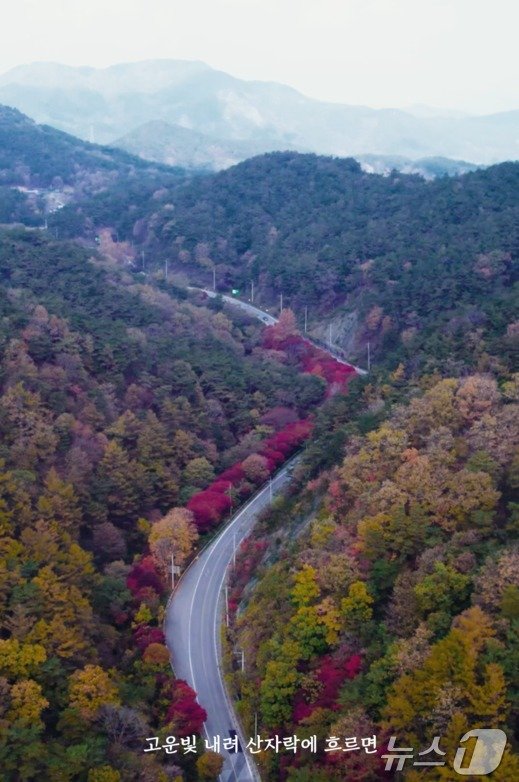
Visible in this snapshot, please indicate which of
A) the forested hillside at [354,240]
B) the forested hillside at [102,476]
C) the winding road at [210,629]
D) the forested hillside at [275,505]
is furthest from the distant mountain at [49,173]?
the winding road at [210,629]

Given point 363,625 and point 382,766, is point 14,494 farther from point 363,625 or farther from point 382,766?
point 382,766

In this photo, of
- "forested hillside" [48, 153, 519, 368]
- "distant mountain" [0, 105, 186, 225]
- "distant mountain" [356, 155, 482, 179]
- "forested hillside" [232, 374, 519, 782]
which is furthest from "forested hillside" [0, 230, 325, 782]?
A: "distant mountain" [356, 155, 482, 179]

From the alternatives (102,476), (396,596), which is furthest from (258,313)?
(396,596)

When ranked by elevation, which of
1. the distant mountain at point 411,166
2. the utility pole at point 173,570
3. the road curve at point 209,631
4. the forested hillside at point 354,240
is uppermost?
the distant mountain at point 411,166

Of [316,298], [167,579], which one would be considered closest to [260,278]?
[316,298]

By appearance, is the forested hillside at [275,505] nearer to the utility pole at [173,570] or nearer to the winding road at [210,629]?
the utility pole at [173,570]

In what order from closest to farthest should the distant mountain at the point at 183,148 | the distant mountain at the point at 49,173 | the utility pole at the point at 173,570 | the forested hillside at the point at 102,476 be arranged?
the forested hillside at the point at 102,476, the utility pole at the point at 173,570, the distant mountain at the point at 49,173, the distant mountain at the point at 183,148
